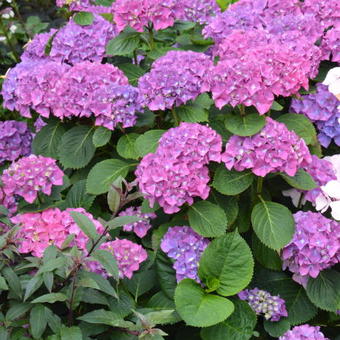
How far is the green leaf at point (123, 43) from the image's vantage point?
2525mm

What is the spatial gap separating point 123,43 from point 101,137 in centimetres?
48

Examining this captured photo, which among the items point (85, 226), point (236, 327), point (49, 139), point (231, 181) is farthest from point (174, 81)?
point (236, 327)

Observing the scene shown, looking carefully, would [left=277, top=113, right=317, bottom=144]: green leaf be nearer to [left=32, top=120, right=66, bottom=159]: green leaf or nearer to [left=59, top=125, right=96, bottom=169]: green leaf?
[left=59, top=125, right=96, bottom=169]: green leaf

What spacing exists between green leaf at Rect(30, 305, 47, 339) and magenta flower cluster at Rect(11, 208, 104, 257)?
8.4 inches

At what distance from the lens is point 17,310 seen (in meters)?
1.68

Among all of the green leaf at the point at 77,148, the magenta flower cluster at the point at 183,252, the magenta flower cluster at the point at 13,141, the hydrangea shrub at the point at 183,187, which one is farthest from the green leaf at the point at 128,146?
the magenta flower cluster at the point at 13,141

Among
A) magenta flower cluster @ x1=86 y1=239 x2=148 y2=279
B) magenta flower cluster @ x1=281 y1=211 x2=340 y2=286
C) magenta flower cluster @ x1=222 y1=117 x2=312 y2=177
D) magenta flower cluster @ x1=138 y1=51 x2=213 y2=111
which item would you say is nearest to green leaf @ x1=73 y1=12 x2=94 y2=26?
magenta flower cluster @ x1=138 y1=51 x2=213 y2=111

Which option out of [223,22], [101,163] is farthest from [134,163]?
[223,22]

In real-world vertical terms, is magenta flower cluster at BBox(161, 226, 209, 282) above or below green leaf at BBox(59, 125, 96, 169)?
below

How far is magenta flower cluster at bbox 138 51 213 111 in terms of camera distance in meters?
2.13

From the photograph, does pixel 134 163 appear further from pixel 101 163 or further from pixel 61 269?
pixel 61 269

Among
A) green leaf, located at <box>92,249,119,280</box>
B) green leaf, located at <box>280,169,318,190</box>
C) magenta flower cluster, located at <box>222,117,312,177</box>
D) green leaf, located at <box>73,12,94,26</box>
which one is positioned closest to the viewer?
green leaf, located at <box>92,249,119,280</box>

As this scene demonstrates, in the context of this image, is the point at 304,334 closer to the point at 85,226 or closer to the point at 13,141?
the point at 85,226

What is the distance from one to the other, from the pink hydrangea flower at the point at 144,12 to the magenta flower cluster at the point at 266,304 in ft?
3.60
